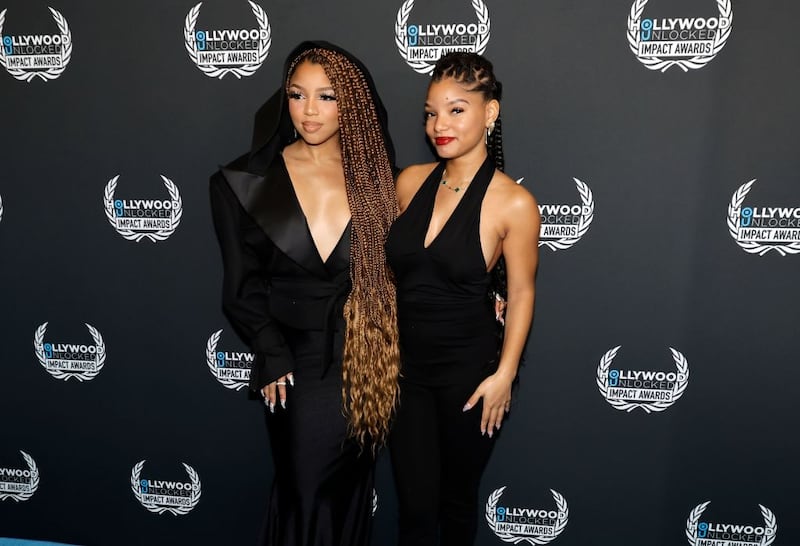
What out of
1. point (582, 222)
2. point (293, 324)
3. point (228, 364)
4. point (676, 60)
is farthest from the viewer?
point (228, 364)

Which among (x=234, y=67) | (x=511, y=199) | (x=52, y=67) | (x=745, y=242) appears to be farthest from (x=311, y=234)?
(x=745, y=242)

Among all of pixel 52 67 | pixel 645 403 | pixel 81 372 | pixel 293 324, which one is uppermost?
pixel 52 67

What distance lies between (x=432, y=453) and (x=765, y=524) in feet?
5.22

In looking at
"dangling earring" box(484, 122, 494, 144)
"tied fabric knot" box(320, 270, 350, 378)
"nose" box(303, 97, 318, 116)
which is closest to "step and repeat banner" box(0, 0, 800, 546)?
"dangling earring" box(484, 122, 494, 144)

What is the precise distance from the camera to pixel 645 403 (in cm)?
240

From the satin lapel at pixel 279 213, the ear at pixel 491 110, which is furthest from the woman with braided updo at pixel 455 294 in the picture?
the satin lapel at pixel 279 213

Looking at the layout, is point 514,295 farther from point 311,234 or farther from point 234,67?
point 234,67

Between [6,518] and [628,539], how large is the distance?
2.95 metres

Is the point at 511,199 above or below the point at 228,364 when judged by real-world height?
above

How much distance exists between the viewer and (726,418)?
237 centimetres

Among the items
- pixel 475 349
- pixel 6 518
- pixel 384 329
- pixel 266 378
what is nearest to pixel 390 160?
pixel 384 329

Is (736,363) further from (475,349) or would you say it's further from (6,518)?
(6,518)

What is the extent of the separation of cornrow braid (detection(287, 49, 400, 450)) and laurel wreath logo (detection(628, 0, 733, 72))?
40.1 inches

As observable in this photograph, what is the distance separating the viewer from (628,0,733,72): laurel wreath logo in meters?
2.08
